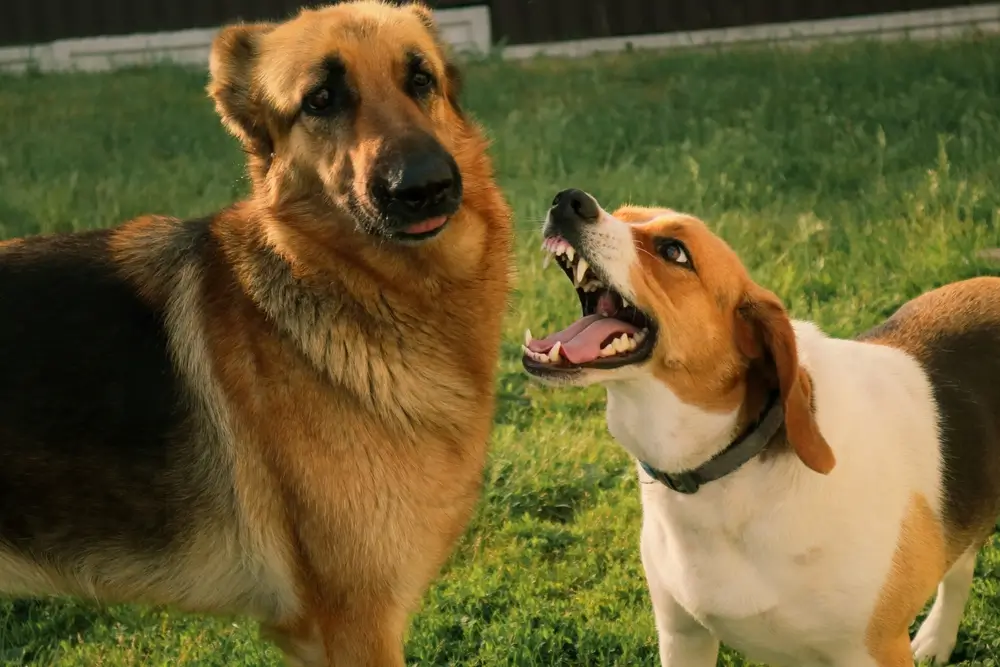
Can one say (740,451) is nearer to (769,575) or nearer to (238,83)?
(769,575)

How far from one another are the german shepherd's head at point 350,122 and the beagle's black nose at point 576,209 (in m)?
0.27

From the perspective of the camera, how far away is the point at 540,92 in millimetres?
9516

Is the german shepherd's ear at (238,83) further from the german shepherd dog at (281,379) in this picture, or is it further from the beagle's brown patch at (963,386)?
the beagle's brown patch at (963,386)

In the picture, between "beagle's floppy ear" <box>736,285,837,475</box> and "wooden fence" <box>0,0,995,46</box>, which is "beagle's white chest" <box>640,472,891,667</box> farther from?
"wooden fence" <box>0,0,995,46</box>

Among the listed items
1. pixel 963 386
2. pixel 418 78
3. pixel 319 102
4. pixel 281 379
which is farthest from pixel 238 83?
pixel 963 386

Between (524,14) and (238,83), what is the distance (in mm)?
8441

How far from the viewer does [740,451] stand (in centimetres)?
252

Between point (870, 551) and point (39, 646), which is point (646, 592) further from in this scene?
point (39, 646)

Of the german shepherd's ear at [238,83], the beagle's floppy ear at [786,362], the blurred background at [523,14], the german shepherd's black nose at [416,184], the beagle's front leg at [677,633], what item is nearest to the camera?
the beagle's floppy ear at [786,362]

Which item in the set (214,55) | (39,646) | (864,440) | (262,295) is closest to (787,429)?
(864,440)

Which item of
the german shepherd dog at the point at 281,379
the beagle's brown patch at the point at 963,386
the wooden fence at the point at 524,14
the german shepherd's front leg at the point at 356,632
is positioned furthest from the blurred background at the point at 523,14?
the german shepherd's front leg at the point at 356,632

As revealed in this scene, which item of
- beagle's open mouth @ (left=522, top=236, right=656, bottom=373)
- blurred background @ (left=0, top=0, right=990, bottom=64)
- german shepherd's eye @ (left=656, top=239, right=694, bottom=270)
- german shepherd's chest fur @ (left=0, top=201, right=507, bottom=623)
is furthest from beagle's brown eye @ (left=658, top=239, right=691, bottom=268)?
blurred background @ (left=0, top=0, right=990, bottom=64)

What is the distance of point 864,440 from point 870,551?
0.88 feet

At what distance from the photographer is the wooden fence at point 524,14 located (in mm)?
10430
